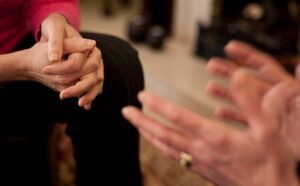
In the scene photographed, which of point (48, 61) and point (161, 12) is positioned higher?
point (48, 61)

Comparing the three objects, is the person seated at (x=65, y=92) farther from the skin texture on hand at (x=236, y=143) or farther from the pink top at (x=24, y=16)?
the skin texture on hand at (x=236, y=143)

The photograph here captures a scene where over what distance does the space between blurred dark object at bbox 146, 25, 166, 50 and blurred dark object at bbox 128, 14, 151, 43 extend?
29mm

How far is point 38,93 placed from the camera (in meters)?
0.93

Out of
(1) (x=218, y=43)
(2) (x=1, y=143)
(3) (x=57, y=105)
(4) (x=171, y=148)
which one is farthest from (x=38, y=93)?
(1) (x=218, y=43)

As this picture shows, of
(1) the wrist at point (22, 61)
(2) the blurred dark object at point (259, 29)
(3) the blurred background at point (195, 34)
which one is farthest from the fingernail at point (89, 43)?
(2) the blurred dark object at point (259, 29)

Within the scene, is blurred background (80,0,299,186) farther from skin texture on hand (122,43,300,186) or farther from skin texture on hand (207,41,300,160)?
skin texture on hand (122,43,300,186)

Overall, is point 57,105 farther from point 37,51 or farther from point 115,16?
point 115,16

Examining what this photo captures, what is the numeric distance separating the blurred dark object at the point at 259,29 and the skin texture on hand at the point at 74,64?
1145 millimetres

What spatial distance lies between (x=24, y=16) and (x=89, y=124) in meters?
0.31

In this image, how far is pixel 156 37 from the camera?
207 cm

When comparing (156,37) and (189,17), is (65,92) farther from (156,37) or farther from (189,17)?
(189,17)

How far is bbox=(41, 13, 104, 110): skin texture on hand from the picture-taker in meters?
0.79

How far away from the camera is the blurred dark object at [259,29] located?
1.84m

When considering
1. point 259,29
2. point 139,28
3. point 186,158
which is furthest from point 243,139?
point 139,28
